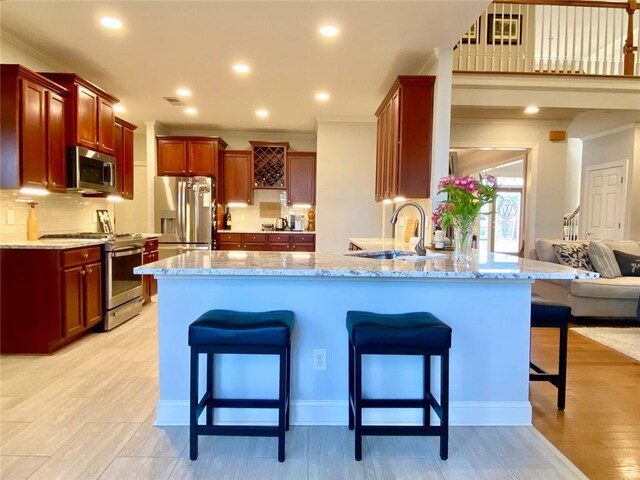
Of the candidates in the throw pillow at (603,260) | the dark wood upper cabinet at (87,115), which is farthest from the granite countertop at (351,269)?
A: the throw pillow at (603,260)

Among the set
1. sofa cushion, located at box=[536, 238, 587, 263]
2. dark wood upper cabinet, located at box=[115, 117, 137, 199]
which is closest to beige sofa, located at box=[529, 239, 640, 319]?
sofa cushion, located at box=[536, 238, 587, 263]

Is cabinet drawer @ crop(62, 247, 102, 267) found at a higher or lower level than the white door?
lower

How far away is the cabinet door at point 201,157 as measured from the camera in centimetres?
638

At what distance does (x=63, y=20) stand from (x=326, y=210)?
3.89 meters

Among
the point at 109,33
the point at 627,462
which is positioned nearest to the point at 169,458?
the point at 627,462

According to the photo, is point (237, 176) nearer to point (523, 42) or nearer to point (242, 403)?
point (523, 42)

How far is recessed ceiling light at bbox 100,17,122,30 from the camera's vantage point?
3027mm

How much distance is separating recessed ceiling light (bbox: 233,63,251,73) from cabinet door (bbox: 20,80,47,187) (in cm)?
173

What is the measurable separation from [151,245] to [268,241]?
6.13 ft

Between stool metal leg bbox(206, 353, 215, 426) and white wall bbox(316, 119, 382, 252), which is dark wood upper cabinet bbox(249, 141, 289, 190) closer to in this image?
white wall bbox(316, 119, 382, 252)

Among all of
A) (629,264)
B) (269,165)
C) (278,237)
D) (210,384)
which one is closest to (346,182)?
(278,237)

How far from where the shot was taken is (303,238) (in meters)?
6.34

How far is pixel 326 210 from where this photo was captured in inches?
238

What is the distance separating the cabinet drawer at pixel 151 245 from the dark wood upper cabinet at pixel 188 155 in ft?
5.36
